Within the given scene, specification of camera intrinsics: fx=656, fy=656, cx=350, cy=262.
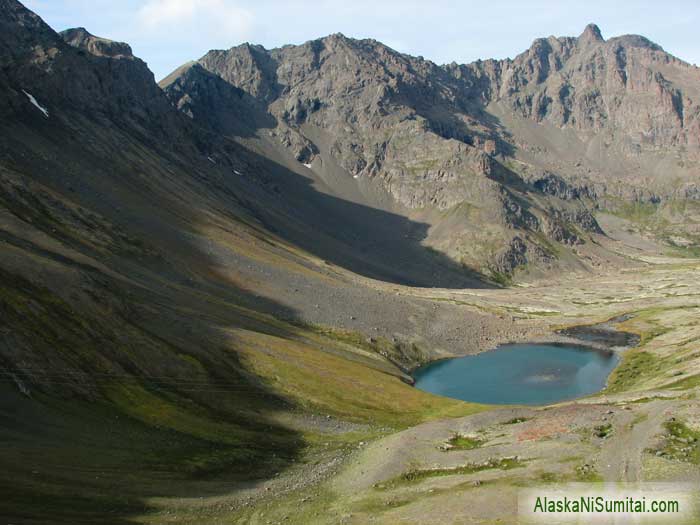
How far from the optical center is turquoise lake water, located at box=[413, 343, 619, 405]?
387 feet

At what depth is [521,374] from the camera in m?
132

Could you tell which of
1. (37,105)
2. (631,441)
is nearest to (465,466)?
(631,441)

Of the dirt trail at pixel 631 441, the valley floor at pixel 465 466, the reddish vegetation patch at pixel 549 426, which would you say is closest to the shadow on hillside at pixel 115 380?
the valley floor at pixel 465 466

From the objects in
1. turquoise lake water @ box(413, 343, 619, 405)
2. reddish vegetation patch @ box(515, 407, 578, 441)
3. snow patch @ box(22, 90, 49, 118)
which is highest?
snow patch @ box(22, 90, 49, 118)

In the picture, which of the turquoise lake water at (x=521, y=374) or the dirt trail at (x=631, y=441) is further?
the turquoise lake water at (x=521, y=374)

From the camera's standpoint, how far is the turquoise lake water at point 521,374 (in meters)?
118

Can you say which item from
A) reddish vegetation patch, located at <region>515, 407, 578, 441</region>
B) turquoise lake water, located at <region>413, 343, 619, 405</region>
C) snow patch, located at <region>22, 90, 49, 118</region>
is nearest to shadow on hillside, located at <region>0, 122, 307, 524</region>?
reddish vegetation patch, located at <region>515, 407, 578, 441</region>

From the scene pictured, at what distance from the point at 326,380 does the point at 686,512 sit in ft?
195

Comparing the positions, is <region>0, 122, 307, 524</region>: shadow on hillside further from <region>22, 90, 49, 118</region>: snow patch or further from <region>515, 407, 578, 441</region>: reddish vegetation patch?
<region>22, 90, 49, 118</region>: snow patch

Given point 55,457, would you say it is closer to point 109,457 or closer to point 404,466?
point 109,457

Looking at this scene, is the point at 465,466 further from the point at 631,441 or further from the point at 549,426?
the point at 631,441

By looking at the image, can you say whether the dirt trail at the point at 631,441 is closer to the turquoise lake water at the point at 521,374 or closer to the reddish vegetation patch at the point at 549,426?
the reddish vegetation patch at the point at 549,426

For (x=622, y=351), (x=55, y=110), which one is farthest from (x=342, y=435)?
(x=55, y=110)

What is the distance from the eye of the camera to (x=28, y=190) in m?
127
